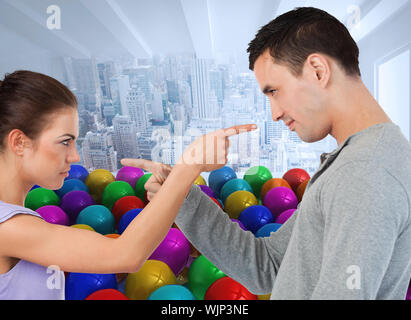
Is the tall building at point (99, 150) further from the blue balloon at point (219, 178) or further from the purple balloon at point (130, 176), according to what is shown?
the blue balloon at point (219, 178)

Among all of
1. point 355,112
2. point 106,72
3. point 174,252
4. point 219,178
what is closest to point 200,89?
point 106,72

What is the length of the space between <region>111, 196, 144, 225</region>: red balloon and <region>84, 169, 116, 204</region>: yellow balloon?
416 mm

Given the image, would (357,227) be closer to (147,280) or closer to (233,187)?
(147,280)

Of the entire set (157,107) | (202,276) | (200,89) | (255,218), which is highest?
(200,89)

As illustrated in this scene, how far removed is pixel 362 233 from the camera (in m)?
0.49

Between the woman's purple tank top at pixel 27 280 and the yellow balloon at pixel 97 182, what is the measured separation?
1600 millimetres

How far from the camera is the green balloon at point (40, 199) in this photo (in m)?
2.02

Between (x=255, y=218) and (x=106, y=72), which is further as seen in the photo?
(x=106, y=72)

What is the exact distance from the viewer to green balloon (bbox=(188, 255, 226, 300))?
137 centimetres

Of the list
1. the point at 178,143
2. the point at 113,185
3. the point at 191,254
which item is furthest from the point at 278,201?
the point at 178,143

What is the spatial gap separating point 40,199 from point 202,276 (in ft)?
3.81

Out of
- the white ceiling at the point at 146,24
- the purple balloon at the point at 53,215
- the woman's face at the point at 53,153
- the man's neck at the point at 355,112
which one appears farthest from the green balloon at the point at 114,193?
the man's neck at the point at 355,112

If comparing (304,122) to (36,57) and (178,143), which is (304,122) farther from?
(36,57)

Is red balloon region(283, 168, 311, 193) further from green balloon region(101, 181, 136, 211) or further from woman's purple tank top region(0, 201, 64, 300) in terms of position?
woman's purple tank top region(0, 201, 64, 300)
